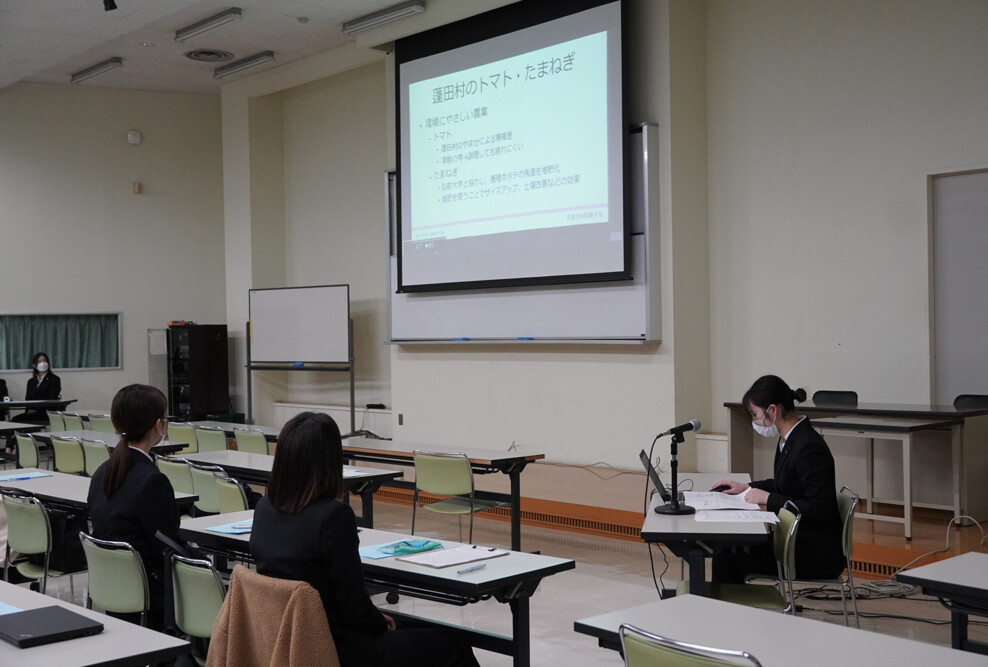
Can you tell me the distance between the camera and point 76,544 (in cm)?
437

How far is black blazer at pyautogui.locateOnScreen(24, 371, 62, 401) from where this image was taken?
35.2ft

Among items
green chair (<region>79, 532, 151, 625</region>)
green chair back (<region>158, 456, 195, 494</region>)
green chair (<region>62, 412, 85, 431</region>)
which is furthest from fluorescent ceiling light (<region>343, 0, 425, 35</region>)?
green chair (<region>79, 532, 151, 625</region>)

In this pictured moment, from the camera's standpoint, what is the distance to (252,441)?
22.7ft

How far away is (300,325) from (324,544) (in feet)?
26.0

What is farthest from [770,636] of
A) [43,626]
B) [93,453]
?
[93,453]

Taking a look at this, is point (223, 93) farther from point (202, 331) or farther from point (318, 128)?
point (202, 331)

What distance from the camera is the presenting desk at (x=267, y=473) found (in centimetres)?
494

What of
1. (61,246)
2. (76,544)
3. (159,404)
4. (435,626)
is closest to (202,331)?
(61,246)

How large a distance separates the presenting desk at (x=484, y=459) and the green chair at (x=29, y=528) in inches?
82.4

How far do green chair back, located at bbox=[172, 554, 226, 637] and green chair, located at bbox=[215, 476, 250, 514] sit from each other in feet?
4.81

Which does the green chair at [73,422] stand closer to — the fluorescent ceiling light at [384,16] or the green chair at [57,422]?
the green chair at [57,422]

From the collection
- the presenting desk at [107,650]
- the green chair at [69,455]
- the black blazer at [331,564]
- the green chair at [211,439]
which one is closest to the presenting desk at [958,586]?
the black blazer at [331,564]

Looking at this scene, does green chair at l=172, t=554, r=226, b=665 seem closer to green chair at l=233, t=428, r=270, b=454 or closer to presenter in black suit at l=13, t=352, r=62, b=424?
green chair at l=233, t=428, r=270, b=454

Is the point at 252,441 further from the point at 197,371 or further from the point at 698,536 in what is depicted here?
the point at 197,371
